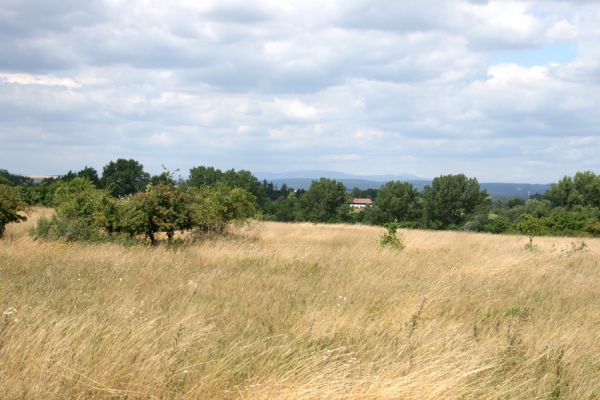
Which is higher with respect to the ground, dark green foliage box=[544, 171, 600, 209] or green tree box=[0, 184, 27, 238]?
dark green foliage box=[544, 171, 600, 209]

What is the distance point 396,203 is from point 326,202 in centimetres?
1159

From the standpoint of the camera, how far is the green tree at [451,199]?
2884 inches

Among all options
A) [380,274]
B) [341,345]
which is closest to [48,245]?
[380,274]

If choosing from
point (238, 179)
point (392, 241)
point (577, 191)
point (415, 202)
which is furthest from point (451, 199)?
point (392, 241)

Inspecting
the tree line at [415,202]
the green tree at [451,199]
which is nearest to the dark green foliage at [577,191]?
the tree line at [415,202]

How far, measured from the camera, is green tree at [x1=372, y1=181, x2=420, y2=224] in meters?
74.0

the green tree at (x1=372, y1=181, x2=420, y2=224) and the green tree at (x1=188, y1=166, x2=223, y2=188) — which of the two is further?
the green tree at (x1=188, y1=166, x2=223, y2=188)

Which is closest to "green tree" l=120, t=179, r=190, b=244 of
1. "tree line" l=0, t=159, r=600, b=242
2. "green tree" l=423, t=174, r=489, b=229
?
"tree line" l=0, t=159, r=600, b=242

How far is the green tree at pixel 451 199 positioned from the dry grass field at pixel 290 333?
6435 centimetres

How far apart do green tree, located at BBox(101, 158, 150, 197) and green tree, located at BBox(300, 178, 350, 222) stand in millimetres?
23382

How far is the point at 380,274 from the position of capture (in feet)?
31.4

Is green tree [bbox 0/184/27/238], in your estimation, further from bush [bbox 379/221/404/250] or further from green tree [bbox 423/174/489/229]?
green tree [bbox 423/174/489/229]

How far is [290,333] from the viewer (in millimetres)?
5582

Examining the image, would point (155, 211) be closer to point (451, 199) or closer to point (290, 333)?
point (290, 333)
